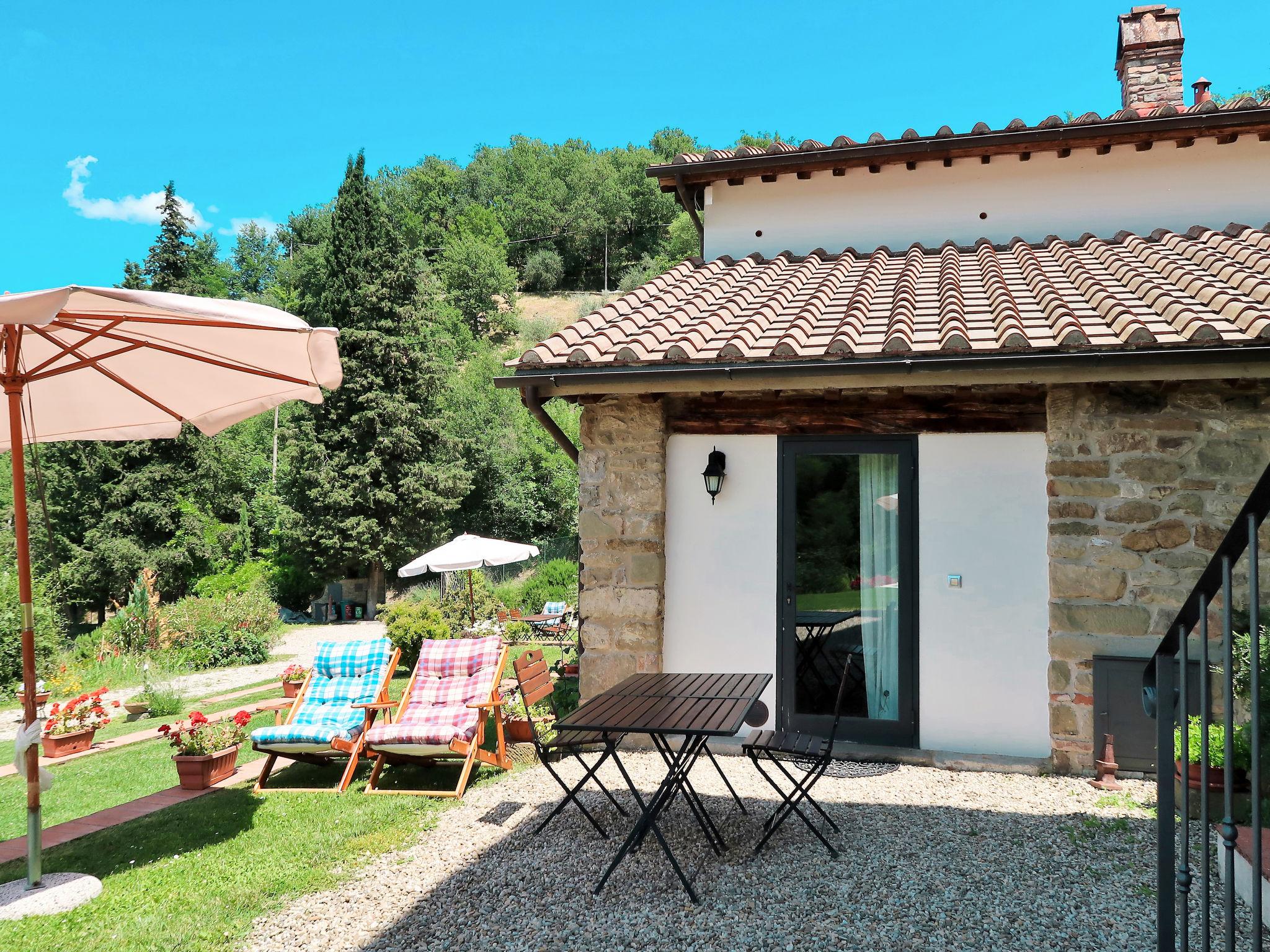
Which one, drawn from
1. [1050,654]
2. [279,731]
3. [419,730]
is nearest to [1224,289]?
[1050,654]

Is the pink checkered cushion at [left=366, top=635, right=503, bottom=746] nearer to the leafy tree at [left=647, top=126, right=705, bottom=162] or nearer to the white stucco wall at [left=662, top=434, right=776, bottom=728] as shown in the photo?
the white stucco wall at [left=662, top=434, right=776, bottom=728]

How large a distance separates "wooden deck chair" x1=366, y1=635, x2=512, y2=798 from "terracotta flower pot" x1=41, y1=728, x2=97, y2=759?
3.74m

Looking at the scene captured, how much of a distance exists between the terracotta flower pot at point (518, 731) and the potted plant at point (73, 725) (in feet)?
15.2

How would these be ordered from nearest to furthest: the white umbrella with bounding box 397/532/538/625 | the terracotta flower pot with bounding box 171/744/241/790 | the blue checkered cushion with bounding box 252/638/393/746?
1. the terracotta flower pot with bounding box 171/744/241/790
2. the blue checkered cushion with bounding box 252/638/393/746
3. the white umbrella with bounding box 397/532/538/625

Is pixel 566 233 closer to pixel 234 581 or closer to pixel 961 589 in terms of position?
pixel 234 581

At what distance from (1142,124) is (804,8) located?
53.5ft

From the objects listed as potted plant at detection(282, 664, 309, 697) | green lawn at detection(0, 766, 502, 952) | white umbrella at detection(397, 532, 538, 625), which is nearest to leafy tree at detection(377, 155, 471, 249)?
white umbrella at detection(397, 532, 538, 625)

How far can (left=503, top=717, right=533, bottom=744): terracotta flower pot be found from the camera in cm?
670

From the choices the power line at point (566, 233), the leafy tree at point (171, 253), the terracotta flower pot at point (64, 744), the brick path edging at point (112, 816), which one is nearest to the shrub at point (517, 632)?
the terracotta flower pot at point (64, 744)

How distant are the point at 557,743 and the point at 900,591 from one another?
2908mm

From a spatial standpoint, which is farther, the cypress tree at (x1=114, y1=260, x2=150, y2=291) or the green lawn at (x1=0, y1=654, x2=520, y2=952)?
the cypress tree at (x1=114, y1=260, x2=150, y2=291)

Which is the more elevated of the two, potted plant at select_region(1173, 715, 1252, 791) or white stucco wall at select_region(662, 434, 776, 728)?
white stucco wall at select_region(662, 434, 776, 728)

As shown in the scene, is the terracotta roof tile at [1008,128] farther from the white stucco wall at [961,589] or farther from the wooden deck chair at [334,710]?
the wooden deck chair at [334,710]

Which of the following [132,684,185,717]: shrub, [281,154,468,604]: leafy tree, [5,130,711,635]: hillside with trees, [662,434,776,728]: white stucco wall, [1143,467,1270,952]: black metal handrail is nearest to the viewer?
[1143,467,1270,952]: black metal handrail
